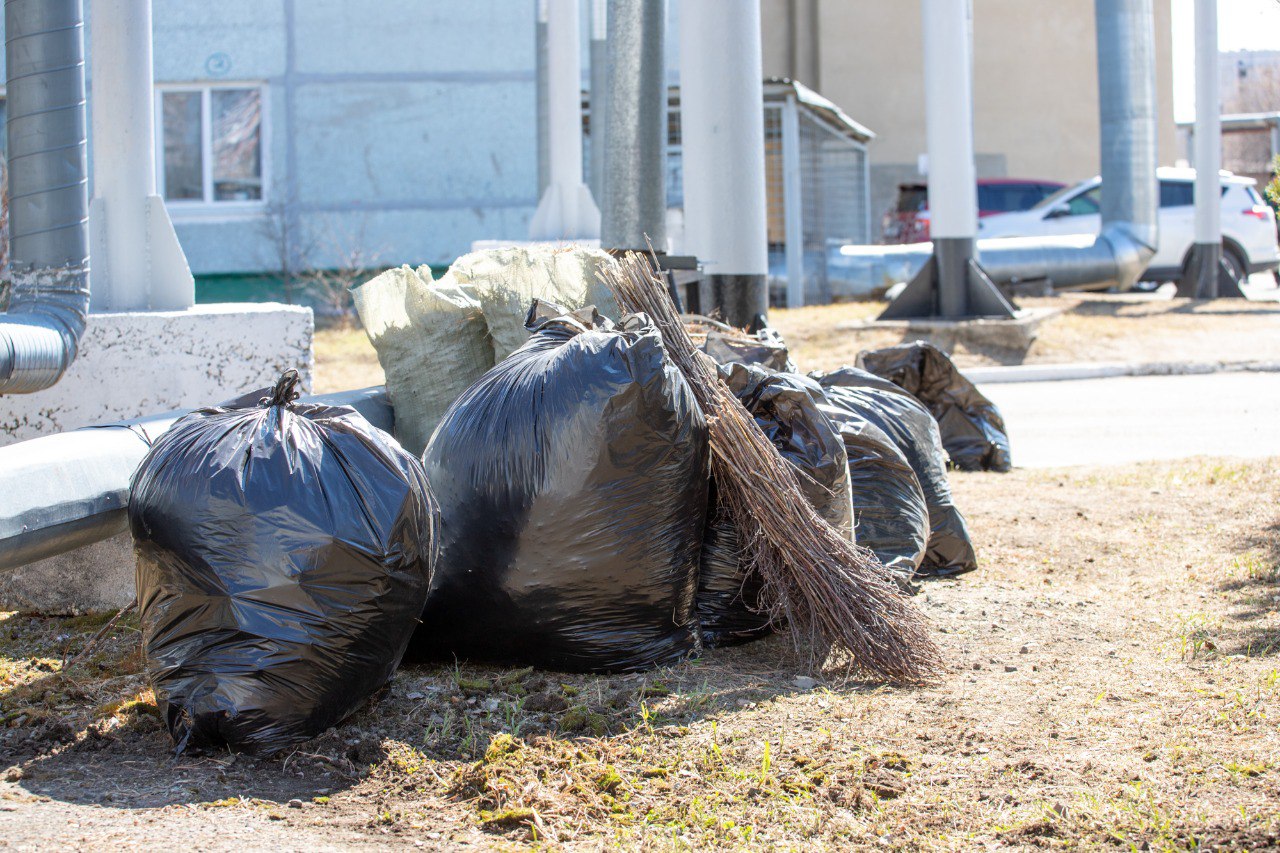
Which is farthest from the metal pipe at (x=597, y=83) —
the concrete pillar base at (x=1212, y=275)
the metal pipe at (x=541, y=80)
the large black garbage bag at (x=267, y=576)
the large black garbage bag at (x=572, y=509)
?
the large black garbage bag at (x=267, y=576)

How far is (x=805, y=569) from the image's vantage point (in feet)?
10.6

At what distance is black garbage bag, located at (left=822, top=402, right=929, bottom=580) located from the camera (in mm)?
4043

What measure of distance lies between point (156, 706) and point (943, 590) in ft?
8.21

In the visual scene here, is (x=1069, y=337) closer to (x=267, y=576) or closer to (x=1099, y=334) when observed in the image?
(x=1099, y=334)

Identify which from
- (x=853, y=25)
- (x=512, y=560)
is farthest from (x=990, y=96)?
(x=512, y=560)

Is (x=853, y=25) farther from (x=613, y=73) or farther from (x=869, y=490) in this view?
(x=869, y=490)

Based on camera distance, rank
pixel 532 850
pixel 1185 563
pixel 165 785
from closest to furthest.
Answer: pixel 532 850 < pixel 165 785 < pixel 1185 563

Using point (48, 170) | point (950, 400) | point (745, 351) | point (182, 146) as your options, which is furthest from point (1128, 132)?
point (48, 170)

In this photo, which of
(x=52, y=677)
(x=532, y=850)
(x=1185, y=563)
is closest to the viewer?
(x=532, y=850)

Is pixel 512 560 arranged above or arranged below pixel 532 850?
above

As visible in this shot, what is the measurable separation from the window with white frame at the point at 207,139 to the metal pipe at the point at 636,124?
397 inches

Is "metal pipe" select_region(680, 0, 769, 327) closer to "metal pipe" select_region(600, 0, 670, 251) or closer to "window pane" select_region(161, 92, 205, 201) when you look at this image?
"metal pipe" select_region(600, 0, 670, 251)

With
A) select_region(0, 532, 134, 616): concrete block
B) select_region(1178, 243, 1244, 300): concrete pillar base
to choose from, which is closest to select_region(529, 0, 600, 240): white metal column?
select_region(0, 532, 134, 616): concrete block

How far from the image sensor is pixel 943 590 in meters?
4.14
